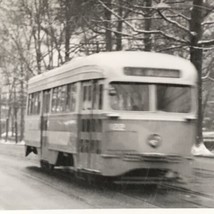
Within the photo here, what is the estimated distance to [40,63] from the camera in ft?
121

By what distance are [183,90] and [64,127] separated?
3.12 meters

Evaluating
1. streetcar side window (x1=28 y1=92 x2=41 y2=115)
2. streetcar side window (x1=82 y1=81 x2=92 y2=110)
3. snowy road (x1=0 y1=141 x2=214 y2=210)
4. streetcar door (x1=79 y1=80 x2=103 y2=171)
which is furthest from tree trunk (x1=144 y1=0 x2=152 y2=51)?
streetcar door (x1=79 y1=80 x2=103 y2=171)

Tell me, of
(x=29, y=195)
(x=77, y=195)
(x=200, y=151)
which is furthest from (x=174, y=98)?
(x=200, y=151)

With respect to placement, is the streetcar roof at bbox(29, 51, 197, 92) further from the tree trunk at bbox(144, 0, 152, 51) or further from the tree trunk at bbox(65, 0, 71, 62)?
the tree trunk at bbox(65, 0, 71, 62)

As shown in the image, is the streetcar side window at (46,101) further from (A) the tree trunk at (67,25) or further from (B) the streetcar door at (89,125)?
(A) the tree trunk at (67,25)

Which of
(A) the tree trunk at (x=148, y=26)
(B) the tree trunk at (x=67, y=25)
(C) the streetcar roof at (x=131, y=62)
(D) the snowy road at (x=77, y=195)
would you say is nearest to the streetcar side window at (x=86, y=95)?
(C) the streetcar roof at (x=131, y=62)

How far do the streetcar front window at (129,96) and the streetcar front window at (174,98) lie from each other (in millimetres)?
297

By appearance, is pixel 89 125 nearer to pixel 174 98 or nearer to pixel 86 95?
pixel 86 95

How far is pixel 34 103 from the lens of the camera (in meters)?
18.0

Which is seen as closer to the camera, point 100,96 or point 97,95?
point 100,96

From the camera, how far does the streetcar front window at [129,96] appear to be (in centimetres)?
1225

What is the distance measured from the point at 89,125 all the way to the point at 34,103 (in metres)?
5.56

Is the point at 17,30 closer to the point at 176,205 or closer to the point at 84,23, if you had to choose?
the point at 84,23

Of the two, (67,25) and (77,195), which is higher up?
(67,25)
